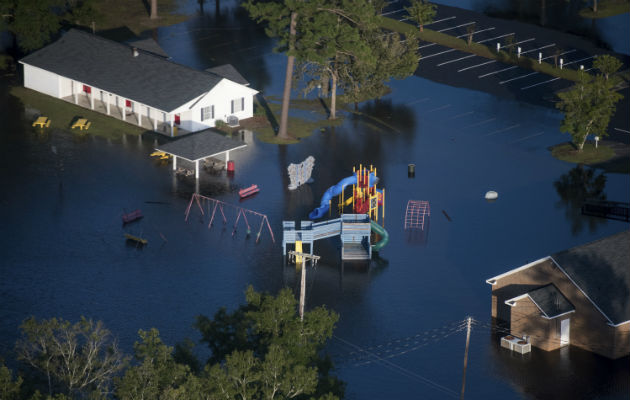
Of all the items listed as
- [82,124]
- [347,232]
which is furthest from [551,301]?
[82,124]

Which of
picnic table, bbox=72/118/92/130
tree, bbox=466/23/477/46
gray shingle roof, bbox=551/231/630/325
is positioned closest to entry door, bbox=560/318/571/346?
gray shingle roof, bbox=551/231/630/325

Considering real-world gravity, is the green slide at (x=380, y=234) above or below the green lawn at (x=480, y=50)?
below

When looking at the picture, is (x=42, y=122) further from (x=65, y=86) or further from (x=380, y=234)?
(x=380, y=234)

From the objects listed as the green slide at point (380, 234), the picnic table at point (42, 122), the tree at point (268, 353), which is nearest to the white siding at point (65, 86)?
the picnic table at point (42, 122)

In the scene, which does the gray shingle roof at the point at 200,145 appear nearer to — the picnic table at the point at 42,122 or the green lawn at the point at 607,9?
the picnic table at the point at 42,122

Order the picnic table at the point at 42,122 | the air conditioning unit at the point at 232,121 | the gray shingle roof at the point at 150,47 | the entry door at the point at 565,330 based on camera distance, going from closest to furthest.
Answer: the entry door at the point at 565,330, the picnic table at the point at 42,122, the air conditioning unit at the point at 232,121, the gray shingle roof at the point at 150,47

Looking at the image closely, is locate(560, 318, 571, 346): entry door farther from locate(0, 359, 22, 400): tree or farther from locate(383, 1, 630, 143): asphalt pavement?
locate(383, 1, 630, 143): asphalt pavement

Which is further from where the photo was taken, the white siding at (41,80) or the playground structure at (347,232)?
the white siding at (41,80)

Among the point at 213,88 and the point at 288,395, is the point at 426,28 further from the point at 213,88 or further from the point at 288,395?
the point at 288,395
